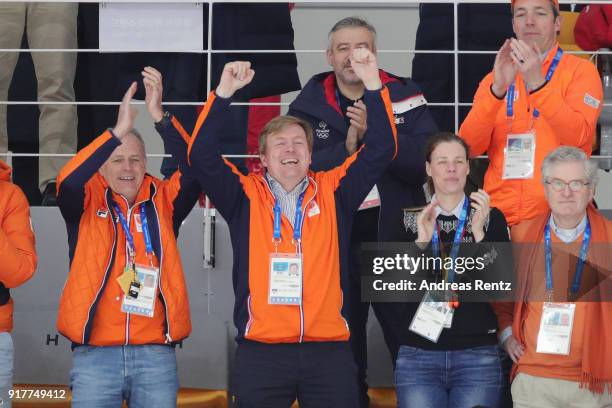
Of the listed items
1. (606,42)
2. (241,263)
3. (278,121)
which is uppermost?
(606,42)

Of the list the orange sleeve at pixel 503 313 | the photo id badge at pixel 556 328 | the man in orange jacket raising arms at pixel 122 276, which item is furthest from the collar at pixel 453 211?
the man in orange jacket raising arms at pixel 122 276

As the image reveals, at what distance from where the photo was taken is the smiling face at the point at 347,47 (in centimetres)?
426

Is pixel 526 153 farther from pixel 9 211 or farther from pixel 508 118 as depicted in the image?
pixel 9 211

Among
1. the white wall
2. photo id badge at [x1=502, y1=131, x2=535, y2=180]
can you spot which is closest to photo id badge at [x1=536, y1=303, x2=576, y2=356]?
photo id badge at [x1=502, y1=131, x2=535, y2=180]

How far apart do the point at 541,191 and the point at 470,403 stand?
0.89 metres

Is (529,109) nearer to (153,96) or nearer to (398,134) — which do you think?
(398,134)

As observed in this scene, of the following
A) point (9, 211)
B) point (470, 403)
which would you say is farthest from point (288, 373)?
point (9, 211)

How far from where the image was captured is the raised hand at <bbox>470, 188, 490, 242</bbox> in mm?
3688

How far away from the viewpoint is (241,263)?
3570 mm

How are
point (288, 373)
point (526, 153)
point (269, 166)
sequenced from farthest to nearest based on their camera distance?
1. point (526, 153)
2. point (269, 166)
3. point (288, 373)

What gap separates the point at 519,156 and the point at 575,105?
30 centimetres

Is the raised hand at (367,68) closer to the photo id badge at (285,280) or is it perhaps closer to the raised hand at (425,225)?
the raised hand at (425,225)

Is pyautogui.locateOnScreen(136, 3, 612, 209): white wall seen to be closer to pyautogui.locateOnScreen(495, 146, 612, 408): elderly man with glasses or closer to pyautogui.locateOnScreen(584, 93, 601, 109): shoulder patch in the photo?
pyautogui.locateOnScreen(584, 93, 601, 109): shoulder patch

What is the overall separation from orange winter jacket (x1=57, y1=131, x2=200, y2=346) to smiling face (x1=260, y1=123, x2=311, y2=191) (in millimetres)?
364
